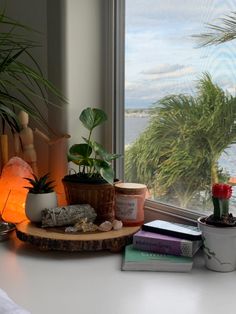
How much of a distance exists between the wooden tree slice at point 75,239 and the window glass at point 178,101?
0.27 metres

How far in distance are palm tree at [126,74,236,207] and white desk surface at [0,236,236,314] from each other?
266 mm

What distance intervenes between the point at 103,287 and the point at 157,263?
16 centimetres

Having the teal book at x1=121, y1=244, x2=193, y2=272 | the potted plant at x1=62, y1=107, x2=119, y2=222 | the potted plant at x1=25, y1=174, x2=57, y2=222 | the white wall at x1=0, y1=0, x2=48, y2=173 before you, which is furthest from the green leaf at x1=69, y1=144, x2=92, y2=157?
the teal book at x1=121, y1=244, x2=193, y2=272

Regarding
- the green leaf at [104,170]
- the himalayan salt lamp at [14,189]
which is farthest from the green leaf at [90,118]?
the himalayan salt lamp at [14,189]

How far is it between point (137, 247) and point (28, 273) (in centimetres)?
28

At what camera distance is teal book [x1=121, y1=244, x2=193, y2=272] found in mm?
1062

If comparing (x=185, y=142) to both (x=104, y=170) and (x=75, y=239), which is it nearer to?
(x=104, y=170)

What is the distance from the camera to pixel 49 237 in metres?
1.17

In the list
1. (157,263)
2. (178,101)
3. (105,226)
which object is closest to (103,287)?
(157,263)

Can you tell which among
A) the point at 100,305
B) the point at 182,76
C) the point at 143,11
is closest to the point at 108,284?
the point at 100,305

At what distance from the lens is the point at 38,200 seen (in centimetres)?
128

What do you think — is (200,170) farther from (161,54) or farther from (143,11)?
(143,11)

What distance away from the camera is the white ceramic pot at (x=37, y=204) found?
128 cm

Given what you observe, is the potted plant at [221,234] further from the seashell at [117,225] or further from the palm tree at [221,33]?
the palm tree at [221,33]
